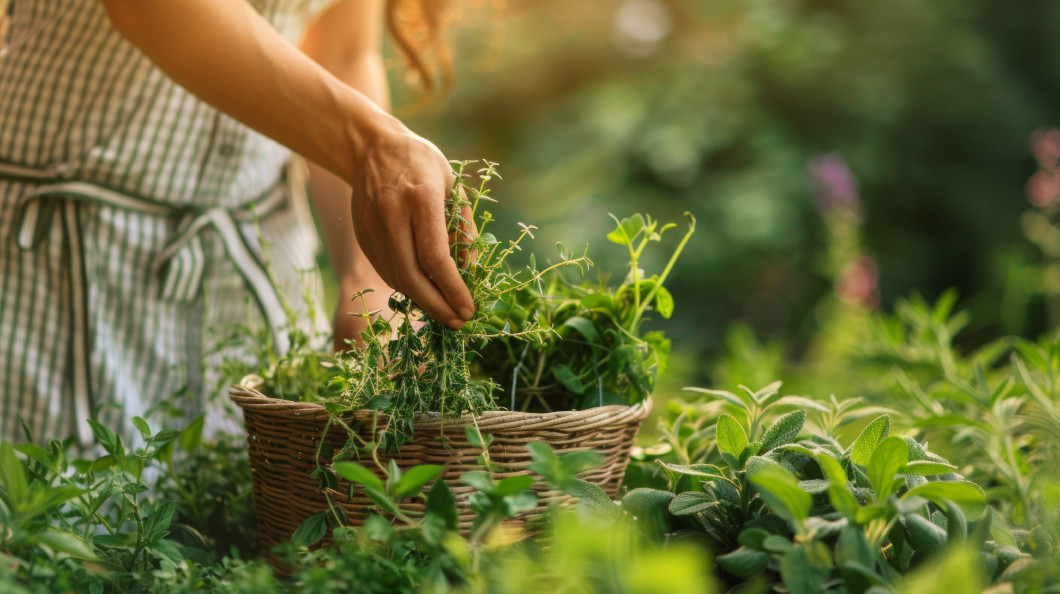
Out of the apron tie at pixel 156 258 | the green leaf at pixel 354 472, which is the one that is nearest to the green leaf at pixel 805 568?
the green leaf at pixel 354 472

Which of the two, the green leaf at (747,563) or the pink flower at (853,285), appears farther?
the pink flower at (853,285)

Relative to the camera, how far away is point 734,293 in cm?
295

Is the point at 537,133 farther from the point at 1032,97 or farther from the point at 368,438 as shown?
the point at 368,438

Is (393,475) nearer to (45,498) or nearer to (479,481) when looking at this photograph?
(479,481)

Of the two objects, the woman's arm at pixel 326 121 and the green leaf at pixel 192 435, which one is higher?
the woman's arm at pixel 326 121

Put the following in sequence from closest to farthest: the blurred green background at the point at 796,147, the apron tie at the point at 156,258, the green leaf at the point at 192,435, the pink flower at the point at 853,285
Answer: the green leaf at the point at 192,435 → the apron tie at the point at 156,258 → the pink flower at the point at 853,285 → the blurred green background at the point at 796,147

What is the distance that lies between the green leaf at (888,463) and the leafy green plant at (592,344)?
0.21 meters

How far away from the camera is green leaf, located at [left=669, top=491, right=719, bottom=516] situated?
16.7 inches

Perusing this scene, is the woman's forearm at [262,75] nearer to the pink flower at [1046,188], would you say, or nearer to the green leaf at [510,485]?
the green leaf at [510,485]

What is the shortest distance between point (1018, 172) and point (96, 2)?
114 inches

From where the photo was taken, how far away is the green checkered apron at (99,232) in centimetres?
77

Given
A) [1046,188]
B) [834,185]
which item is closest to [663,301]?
[1046,188]

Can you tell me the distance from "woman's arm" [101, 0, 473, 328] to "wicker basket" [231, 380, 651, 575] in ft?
0.25

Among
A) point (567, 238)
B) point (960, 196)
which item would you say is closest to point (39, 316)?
point (567, 238)
